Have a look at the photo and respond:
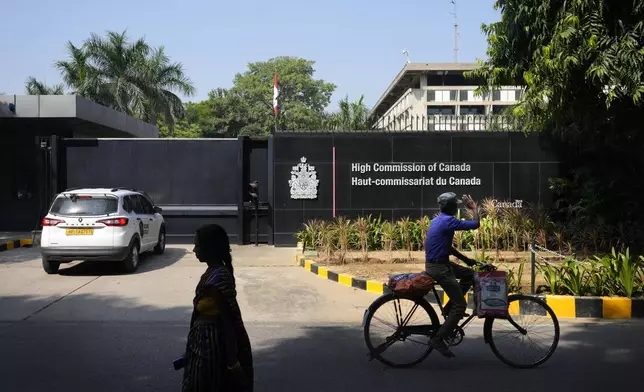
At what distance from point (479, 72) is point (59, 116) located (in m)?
11.5

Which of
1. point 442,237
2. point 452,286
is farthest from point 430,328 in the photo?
point 442,237

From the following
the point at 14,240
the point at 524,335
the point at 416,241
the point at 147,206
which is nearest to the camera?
the point at 524,335

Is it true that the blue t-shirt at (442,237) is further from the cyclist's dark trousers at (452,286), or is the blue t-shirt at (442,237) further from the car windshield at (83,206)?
the car windshield at (83,206)

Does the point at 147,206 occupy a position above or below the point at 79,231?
above

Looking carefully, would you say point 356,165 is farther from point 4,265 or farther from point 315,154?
point 4,265

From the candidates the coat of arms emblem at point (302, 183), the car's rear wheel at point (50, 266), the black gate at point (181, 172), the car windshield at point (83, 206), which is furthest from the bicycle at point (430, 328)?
the black gate at point (181, 172)

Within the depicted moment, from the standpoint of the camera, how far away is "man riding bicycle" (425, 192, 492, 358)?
218 inches

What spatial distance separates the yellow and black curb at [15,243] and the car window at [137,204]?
14.6 ft

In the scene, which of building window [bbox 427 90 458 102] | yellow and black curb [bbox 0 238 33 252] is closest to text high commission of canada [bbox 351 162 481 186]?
yellow and black curb [bbox 0 238 33 252]

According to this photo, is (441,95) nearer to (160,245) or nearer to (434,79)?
(434,79)

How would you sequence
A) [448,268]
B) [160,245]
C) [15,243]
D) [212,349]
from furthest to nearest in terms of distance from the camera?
1. [15,243]
2. [160,245]
3. [448,268]
4. [212,349]

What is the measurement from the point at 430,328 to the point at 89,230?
23.8ft

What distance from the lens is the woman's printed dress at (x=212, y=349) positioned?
3227 millimetres

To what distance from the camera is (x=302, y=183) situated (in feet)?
49.2
